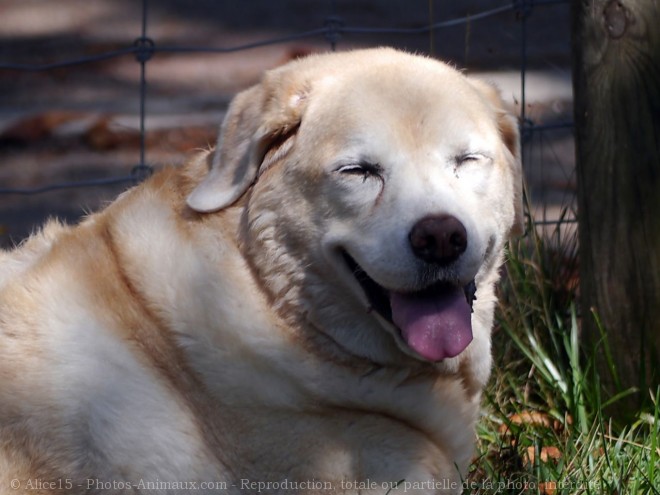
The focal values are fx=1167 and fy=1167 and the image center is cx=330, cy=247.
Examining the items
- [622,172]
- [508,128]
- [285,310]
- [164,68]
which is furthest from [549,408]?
[164,68]

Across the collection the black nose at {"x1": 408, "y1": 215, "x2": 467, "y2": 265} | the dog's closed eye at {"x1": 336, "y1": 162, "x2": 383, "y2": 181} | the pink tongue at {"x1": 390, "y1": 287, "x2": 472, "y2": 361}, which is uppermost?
the dog's closed eye at {"x1": 336, "y1": 162, "x2": 383, "y2": 181}

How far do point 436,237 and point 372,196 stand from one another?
0.22 meters

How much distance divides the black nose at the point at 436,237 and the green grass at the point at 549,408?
0.85 meters

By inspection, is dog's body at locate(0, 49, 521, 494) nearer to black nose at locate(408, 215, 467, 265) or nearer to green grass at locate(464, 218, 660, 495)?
black nose at locate(408, 215, 467, 265)

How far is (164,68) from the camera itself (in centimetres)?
746

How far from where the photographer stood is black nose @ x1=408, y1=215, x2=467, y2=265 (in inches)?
116

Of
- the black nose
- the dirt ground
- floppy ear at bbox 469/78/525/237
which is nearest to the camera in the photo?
the black nose

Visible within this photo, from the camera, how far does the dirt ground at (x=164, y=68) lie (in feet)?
22.4

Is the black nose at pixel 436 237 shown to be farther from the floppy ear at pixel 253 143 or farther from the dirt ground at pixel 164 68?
the dirt ground at pixel 164 68

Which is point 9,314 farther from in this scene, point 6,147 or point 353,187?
point 6,147

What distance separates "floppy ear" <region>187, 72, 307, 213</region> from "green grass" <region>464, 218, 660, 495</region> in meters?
1.13

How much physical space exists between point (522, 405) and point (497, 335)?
0.33 meters

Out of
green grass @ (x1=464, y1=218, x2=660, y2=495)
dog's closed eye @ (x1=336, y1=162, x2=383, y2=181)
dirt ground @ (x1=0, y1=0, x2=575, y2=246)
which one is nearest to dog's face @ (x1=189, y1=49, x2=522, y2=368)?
dog's closed eye @ (x1=336, y1=162, x2=383, y2=181)

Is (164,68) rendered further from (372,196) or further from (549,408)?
(372,196)
